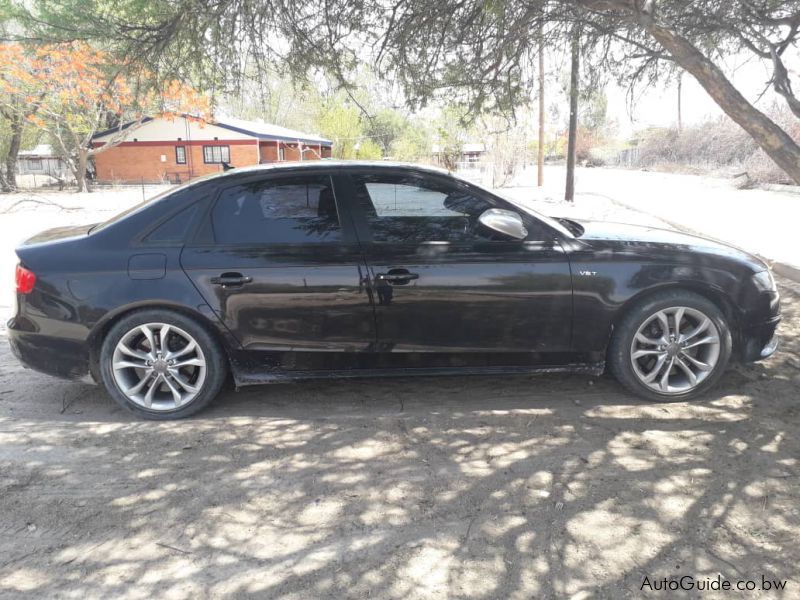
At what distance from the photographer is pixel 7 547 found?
288cm

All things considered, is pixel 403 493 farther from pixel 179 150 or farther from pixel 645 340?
pixel 179 150

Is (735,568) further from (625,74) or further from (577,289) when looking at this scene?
(625,74)

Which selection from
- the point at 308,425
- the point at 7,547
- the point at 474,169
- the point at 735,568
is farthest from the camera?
the point at 474,169

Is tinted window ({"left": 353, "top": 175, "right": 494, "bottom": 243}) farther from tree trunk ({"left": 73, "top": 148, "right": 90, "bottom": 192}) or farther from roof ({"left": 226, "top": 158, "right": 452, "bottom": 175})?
tree trunk ({"left": 73, "top": 148, "right": 90, "bottom": 192})

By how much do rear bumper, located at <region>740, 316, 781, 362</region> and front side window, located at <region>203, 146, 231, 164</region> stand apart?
4166cm

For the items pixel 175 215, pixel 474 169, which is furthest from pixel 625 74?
pixel 474 169

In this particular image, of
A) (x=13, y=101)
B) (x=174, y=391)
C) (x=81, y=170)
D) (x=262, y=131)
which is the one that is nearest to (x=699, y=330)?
(x=174, y=391)

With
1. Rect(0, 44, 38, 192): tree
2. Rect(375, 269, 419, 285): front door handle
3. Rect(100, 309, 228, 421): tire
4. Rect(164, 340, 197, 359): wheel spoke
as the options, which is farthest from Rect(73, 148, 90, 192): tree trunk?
Rect(375, 269, 419, 285): front door handle

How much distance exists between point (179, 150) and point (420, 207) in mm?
42567

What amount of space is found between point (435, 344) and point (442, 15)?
13.4 feet

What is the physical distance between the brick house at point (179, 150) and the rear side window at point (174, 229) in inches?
1524

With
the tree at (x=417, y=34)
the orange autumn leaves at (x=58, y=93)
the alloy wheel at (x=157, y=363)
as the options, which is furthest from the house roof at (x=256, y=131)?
the alloy wheel at (x=157, y=363)

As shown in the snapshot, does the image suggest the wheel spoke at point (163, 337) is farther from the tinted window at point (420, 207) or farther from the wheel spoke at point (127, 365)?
the tinted window at point (420, 207)

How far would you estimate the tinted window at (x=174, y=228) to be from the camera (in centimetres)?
420
